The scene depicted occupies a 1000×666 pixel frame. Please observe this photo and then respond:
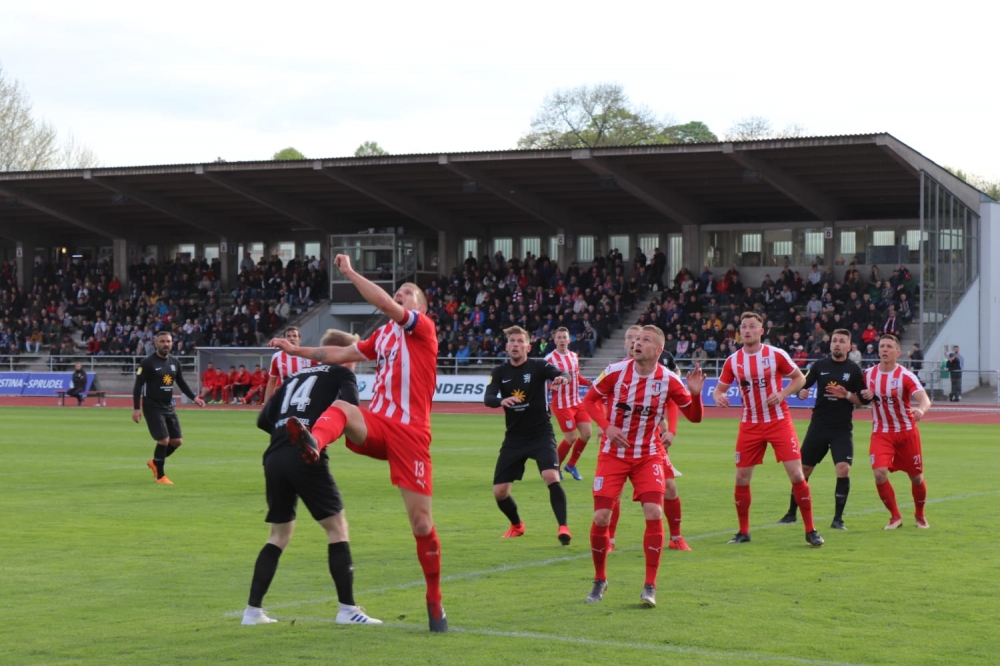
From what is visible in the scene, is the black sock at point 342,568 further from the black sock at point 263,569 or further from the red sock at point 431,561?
the red sock at point 431,561

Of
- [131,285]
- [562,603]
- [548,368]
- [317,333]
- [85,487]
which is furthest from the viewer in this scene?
[131,285]

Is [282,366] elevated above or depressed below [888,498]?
above

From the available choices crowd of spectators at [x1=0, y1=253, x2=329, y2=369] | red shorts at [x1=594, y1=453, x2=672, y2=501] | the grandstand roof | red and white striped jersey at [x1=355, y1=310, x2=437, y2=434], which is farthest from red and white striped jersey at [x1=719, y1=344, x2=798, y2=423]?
crowd of spectators at [x1=0, y1=253, x2=329, y2=369]

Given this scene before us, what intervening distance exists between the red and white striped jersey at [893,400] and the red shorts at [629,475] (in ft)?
16.4

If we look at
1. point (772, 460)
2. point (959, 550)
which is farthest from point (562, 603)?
point (772, 460)

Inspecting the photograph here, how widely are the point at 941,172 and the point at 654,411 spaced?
36.8 meters

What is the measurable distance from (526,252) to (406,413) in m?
49.0

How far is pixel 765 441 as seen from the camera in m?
12.2

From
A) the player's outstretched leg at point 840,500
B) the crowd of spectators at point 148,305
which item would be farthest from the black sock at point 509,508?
the crowd of spectators at point 148,305

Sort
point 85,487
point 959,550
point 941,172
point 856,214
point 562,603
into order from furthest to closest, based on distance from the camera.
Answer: point 856,214
point 941,172
point 85,487
point 959,550
point 562,603

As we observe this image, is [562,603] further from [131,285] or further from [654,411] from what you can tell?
[131,285]

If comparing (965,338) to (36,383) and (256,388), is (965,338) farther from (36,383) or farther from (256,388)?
(36,383)

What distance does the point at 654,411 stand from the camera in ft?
31.1

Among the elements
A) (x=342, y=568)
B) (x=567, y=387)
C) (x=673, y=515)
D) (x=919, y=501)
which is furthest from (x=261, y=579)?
(x=567, y=387)
